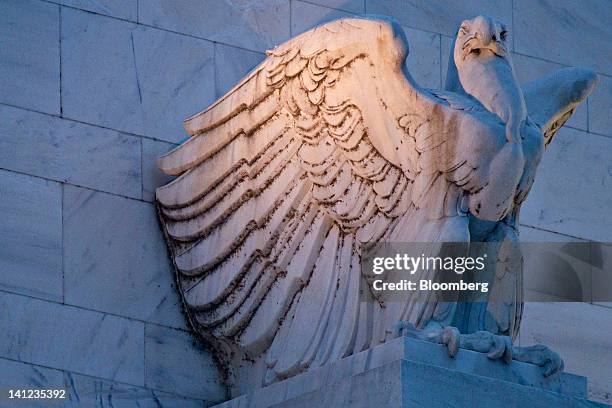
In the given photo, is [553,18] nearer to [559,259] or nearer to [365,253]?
[559,259]

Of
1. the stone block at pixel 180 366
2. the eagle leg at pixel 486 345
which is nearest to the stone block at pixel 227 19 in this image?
the stone block at pixel 180 366

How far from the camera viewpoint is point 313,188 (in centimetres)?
981

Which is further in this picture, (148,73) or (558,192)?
(558,192)

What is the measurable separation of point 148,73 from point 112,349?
1605 millimetres

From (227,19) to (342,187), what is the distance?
1.78 m

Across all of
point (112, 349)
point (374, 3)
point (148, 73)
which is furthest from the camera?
point (374, 3)

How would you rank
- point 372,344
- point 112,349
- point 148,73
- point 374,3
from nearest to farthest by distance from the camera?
point 372,344 → point 112,349 → point 148,73 → point 374,3

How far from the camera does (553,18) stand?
1225 cm

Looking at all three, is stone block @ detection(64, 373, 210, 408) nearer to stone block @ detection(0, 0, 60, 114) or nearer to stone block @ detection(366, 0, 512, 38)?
stone block @ detection(0, 0, 60, 114)

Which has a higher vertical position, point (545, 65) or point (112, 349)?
point (545, 65)

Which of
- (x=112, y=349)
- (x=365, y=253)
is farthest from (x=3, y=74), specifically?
(x=365, y=253)

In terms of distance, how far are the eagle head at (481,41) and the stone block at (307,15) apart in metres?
1.81

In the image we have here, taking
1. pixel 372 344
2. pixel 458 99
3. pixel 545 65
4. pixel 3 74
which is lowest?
pixel 372 344

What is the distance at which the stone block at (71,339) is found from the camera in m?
9.84
